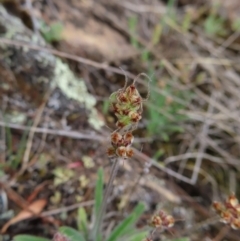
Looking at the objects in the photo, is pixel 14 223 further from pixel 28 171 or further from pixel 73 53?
pixel 73 53

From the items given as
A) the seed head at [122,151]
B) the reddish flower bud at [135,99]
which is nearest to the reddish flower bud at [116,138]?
A: the seed head at [122,151]

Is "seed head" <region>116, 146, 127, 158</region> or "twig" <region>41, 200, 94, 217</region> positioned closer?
"seed head" <region>116, 146, 127, 158</region>

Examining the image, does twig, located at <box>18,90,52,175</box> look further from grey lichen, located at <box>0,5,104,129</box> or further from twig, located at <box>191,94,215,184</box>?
twig, located at <box>191,94,215,184</box>

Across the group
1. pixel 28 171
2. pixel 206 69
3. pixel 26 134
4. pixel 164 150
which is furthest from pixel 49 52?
pixel 206 69

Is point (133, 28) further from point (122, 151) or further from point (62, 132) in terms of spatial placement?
point (122, 151)

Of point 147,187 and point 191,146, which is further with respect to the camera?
point 191,146

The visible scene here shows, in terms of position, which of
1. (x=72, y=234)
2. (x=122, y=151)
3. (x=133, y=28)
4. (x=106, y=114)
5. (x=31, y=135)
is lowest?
(x=72, y=234)

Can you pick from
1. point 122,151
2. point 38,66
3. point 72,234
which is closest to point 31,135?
point 38,66

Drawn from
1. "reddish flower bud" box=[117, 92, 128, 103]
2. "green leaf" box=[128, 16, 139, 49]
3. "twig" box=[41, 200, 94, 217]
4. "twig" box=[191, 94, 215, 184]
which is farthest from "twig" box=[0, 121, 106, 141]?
"reddish flower bud" box=[117, 92, 128, 103]
